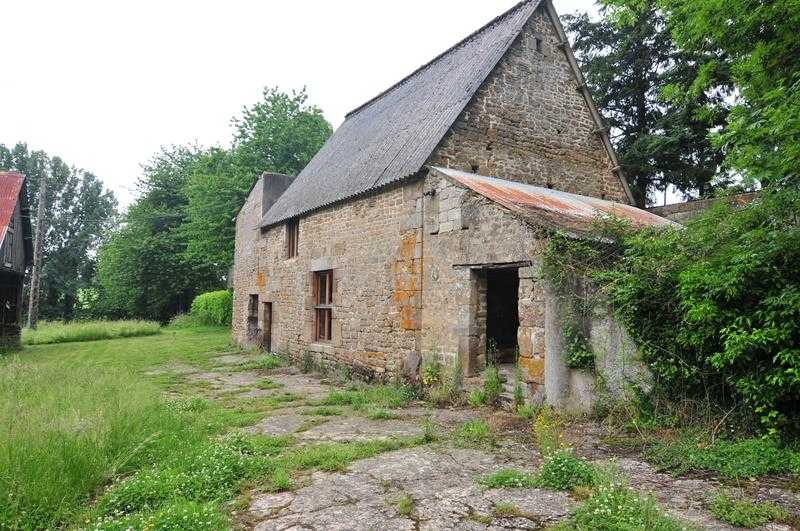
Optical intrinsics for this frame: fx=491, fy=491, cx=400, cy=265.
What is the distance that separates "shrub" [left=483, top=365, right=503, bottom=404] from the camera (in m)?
7.07

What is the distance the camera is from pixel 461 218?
25.8ft

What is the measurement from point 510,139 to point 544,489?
7.89m

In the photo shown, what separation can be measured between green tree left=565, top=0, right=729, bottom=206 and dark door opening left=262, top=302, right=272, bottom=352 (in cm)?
1299

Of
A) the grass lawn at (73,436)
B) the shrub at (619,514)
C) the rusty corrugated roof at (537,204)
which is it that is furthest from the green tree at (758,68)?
the grass lawn at (73,436)

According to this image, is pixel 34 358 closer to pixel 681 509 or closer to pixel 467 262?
pixel 467 262

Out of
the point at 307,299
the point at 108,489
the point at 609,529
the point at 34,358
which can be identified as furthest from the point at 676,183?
the point at 34,358

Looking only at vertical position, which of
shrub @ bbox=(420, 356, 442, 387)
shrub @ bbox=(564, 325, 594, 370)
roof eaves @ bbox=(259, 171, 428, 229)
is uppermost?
roof eaves @ bbox=(259, 171, 428, 229)

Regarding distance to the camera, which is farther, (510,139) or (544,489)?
(510,139)

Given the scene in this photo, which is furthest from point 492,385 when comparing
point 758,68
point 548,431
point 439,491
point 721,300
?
point 758,68

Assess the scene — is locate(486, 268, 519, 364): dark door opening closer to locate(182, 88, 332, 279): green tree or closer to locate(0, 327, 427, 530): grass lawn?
locate(0, 327, 427, 530): grass lawn

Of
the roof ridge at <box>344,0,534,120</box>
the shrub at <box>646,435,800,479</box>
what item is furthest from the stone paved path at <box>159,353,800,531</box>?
the roof ridge at <box>344,0,534,120</box>

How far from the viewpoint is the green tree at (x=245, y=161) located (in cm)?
2345

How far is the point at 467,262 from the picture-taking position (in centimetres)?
771

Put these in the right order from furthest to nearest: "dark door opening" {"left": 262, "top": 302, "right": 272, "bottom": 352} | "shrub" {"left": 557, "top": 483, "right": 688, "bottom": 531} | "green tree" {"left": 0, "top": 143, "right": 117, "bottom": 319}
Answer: "green tree" {"left": 0, "top": 143, "right": 117, "bottom": 319} → "dark door opening" {"left": 262, "top": 302, "right": 272, "bottom": 352} → "shrub" {"left": 557, "top": 483, "right": 688, "bottom": 531}
